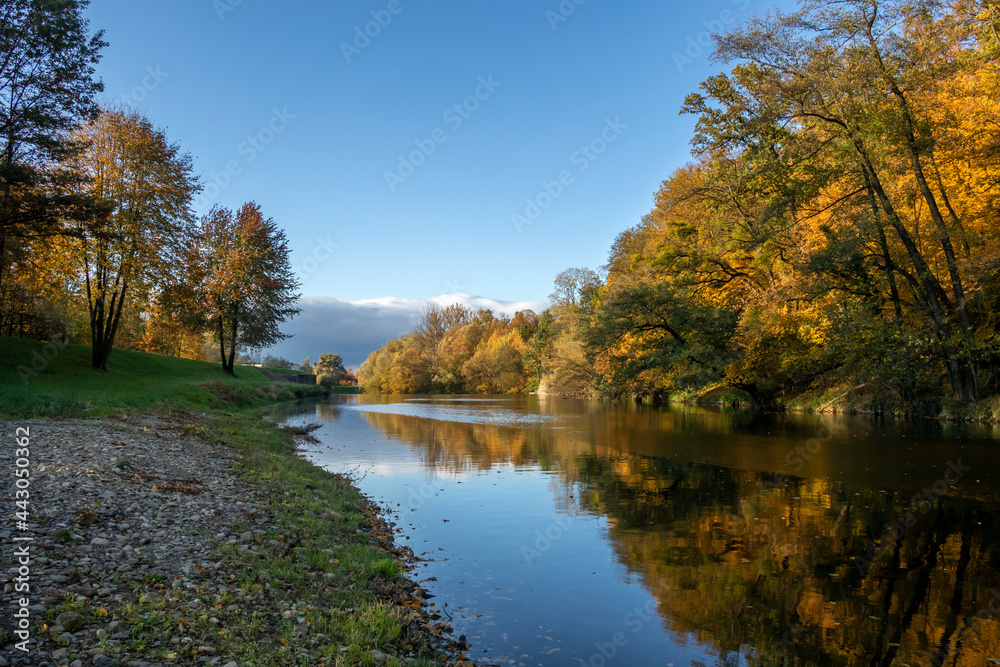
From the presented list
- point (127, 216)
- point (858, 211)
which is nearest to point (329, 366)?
point (127, 216)

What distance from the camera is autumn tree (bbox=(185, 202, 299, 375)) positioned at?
41719 mm

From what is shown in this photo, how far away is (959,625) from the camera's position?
5.85 meters

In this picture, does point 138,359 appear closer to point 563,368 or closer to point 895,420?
point 895,420

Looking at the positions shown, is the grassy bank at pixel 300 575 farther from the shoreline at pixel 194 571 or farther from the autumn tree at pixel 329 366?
the autumn tree at pixel 329 366

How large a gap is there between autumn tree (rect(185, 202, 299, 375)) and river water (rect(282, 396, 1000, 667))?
2906cm

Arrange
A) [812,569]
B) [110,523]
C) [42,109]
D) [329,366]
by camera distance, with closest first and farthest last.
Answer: [110,523] → [812,569] → [42,109] → [329,366]

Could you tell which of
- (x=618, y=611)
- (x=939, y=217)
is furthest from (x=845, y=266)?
(x=618, y=611)

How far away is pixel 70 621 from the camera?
13.5 feet

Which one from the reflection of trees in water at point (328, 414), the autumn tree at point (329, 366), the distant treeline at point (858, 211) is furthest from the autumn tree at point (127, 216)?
the autumn tree at point (329, 366)

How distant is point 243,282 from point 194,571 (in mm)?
41176

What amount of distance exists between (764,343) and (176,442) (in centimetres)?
2914

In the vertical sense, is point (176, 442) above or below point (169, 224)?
below

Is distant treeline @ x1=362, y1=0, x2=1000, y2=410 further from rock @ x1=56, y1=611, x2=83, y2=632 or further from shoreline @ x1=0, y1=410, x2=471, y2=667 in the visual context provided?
rock @ x1=56, y1=611, x2=83, y2=632

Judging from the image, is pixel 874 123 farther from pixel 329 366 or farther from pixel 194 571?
pixel 329 366
